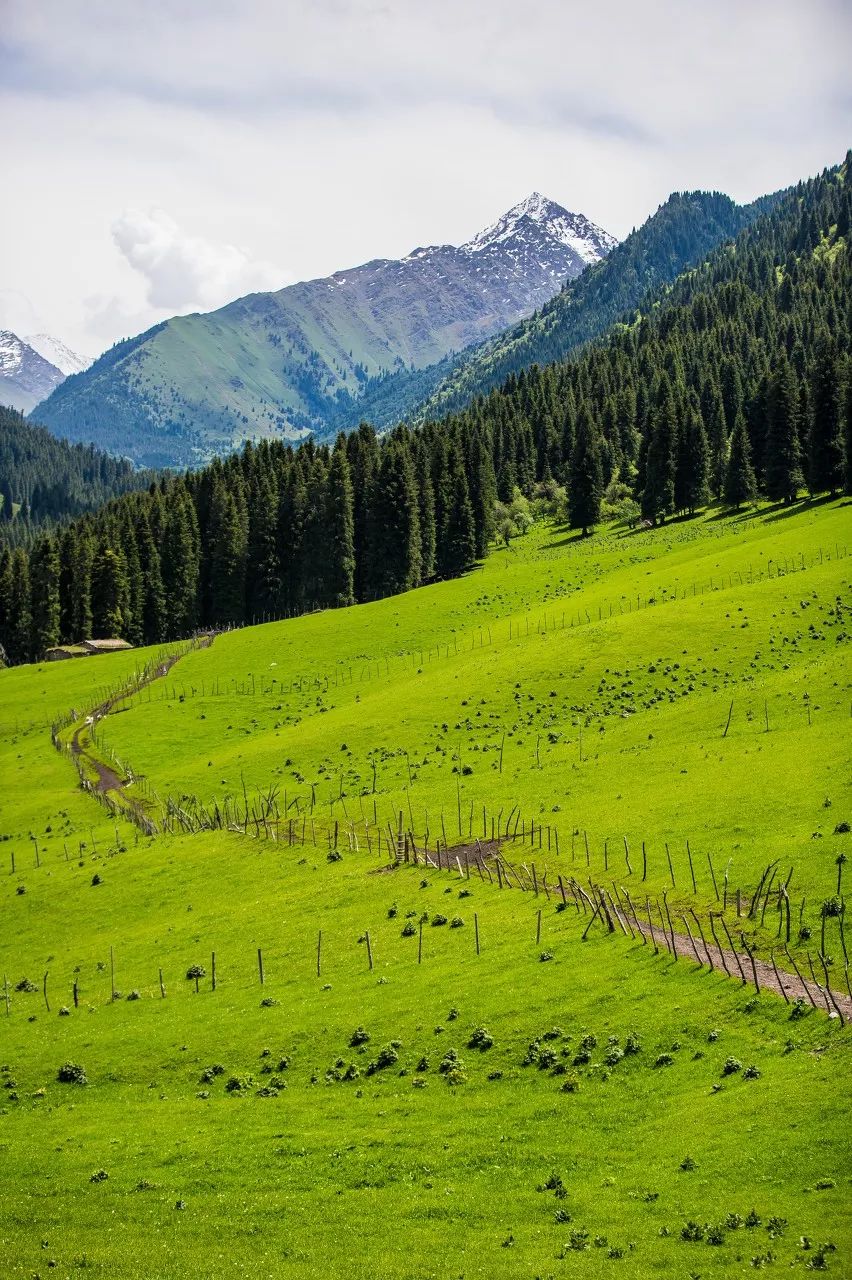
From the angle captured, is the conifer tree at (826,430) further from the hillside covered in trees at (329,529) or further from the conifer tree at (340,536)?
the conifer tree at (340,536)

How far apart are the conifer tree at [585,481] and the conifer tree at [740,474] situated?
21931 millimetres

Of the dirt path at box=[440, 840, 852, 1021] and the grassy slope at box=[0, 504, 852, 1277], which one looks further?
the dirt path at box=[440, 840, 852, 1021]

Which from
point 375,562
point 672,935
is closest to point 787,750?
point 672,935

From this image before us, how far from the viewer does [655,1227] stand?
2011cm

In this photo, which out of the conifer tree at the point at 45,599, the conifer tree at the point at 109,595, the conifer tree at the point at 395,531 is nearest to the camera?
the conifer tree at the point at 45,599

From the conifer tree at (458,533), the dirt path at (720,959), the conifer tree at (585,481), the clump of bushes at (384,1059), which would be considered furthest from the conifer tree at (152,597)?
the clump of bushes at (384,1059)

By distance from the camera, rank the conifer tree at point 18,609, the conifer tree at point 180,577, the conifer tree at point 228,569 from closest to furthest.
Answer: the conifer tree at point 18,609, the conifer tree at point 180,577, the conifer tree at point 228,569

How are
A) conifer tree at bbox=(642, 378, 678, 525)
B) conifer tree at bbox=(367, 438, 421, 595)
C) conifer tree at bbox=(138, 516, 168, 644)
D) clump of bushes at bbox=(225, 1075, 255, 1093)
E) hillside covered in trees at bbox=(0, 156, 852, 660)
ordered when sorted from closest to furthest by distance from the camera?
clump of bushes at bbox=(225, 1075, 255, 1093)
hillside covered in trees at bbox=(0, 156, 852, 660)
conifer tree at bbox=(367, 438, 421, 595)
conifer tree at bbox=(138, 516, 168, 644)
conifer tree at bbox=(642, 378, 678, 525)

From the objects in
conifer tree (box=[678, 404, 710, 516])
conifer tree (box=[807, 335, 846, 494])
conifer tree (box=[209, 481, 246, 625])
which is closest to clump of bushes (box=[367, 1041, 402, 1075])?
conifer tree (box=[807, 335, 846, 494])

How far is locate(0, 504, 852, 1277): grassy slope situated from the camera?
71.3ft

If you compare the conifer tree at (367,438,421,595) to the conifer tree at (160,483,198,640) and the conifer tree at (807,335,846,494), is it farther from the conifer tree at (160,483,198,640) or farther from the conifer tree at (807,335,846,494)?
the conifer tree at (807,335,846,494)

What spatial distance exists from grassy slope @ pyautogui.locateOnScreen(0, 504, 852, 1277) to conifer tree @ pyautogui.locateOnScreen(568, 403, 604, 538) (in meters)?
86.8

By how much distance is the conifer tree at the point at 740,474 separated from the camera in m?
148

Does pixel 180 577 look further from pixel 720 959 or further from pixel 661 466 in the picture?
pixel 720 959
